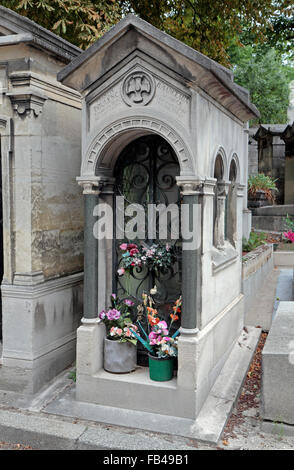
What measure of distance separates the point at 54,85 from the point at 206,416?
391 cm

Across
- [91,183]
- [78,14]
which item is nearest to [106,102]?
[91,183]

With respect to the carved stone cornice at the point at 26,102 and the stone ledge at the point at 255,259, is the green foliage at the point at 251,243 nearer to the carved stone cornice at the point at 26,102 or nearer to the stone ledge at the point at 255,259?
the stone ledge at the point at 255,259

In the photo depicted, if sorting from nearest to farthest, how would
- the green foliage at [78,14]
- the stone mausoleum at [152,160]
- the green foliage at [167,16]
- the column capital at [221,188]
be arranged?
the stone mausoleum at [152,160] → the column capital at [221,188] → the green foliage at [78,14] → the green foliage at [167,16]

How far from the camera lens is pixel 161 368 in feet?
14.9

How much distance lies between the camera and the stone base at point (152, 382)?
4.35m

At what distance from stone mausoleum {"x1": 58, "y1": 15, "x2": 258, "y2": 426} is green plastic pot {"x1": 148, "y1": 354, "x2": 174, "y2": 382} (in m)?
0.07

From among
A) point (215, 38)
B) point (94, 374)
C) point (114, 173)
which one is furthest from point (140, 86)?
point (215, 38)

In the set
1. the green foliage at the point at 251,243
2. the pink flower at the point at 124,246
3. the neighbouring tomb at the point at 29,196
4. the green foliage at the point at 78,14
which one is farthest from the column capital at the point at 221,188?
the green foliage at the point at 251,243

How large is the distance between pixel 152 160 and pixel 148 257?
3.66ft

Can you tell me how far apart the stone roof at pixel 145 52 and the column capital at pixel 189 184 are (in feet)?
2.91

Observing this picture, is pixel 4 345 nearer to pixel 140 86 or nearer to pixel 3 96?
pixel 3 96

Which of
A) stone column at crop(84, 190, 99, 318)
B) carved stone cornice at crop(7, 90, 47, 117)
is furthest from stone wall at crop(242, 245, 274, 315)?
carved stone cornice at crop(7, 90, 47, 117)
